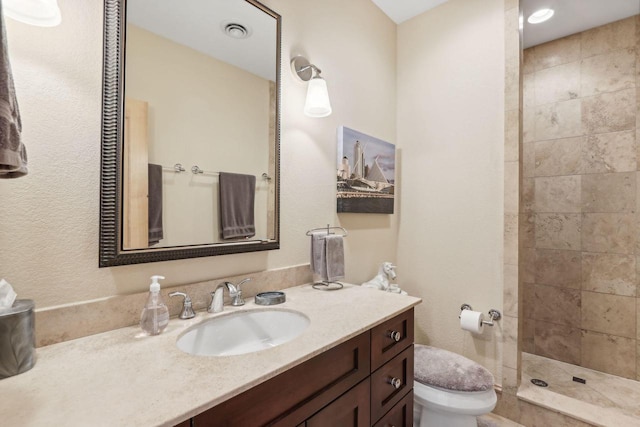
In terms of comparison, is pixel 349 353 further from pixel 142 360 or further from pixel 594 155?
pixel 594 155

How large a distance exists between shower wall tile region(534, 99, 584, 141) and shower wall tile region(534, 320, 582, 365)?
150 cm

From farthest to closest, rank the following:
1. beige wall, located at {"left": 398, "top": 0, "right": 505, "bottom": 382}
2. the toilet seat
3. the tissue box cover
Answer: beige wall, located at {"left": 398, "top": 0, "right": 505, "bottom": 382} < the toilet seat < the tissue box cover

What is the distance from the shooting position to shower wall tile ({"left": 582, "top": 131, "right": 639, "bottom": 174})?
7.02 ft

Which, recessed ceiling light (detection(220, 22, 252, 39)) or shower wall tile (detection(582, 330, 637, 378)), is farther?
shower wall tile (detection(582, 330, 637, 378))

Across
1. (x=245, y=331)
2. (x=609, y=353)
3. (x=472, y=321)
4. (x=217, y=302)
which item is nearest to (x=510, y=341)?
(x=472, y=321)

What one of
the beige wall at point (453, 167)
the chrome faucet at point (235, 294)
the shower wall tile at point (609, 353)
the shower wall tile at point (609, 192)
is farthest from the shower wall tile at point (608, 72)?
the chrome faucet at point (235, 294)

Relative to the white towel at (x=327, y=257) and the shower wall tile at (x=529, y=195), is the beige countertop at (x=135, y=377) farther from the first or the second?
the shower wall tile at (x=529, y=195)

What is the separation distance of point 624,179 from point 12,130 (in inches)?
124

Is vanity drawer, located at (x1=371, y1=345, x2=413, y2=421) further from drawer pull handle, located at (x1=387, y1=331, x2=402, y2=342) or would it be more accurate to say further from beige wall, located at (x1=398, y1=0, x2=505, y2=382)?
beige wall, located at (x1=398, y1=0, x2=505, y2=382)

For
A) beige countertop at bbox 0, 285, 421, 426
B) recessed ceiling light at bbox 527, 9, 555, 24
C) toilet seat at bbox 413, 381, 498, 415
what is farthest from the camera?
recessed ceiling light at bbox 527, 9, 555, 24

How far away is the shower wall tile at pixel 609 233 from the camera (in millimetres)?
2152

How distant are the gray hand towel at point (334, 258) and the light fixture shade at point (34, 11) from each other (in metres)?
1.19

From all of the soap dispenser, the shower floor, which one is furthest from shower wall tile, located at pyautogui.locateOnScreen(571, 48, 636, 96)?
the soap dispenser

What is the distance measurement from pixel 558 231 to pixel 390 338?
6.77 ft
